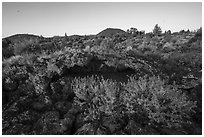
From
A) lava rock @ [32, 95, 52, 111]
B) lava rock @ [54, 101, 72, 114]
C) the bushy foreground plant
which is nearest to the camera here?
the bushy foreground plant

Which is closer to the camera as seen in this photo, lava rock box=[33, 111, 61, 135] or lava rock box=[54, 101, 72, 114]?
lava rock box=[33, 111, 61, 135]

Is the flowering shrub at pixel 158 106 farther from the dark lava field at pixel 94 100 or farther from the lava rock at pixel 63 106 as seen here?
the lava rock at pixel 63 106

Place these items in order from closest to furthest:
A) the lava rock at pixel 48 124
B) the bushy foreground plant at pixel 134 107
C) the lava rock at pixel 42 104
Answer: the bushy foreground plant at pixel 134 107
the lava rock at pixel 48 124
the lava rock at pixel 42 104

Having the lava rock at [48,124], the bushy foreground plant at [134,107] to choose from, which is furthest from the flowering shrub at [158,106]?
the lava rock at [48,124]

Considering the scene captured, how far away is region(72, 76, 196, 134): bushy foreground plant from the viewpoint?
14.2 ft

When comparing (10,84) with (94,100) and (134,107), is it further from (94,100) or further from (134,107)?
(134,107)

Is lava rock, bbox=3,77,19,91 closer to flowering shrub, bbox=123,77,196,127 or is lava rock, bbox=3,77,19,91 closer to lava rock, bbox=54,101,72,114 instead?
lava rock, bbox=54,101,72,114

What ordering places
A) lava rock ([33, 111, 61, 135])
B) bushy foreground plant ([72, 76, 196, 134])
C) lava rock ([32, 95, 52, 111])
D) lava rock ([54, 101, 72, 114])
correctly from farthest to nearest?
lava rock ([32, 95, 52, 111]), lava rock ([54, 101, 72, 114]), lava rock ([33, 111, 61, 135]), bushy foreground plant ([72, 76, 196, 134])

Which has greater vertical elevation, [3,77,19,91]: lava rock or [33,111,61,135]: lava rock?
[3,77,19,91]: lava rock

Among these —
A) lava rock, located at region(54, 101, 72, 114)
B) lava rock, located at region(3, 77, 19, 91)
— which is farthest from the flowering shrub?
lava rock, located at region(3, 77, 19, 91)

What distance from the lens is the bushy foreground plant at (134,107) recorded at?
4.32 metres

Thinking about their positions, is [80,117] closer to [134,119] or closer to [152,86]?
[134,119]

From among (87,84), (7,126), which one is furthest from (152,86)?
(7,126)

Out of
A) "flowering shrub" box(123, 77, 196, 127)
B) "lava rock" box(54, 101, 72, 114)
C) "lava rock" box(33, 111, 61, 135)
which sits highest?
"flowering shrub" box(123, 77, 196, 127)
